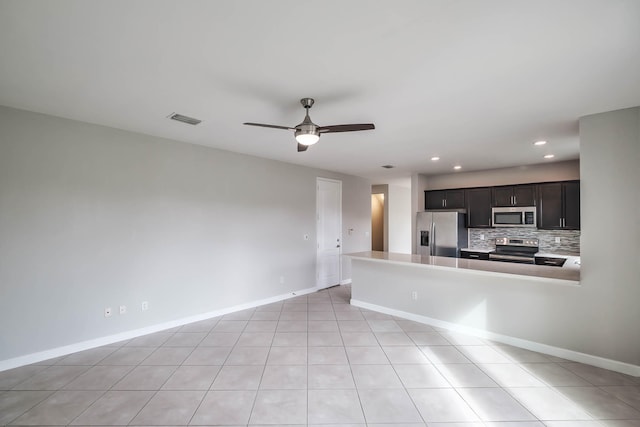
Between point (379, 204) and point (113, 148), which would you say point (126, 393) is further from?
point (379, 204)

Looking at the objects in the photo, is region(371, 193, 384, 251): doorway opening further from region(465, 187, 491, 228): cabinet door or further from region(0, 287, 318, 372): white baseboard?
region(0, 287, 318, 372): white baseboard

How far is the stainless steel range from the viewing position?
495 cm

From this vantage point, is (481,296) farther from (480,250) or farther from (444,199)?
(444,199)

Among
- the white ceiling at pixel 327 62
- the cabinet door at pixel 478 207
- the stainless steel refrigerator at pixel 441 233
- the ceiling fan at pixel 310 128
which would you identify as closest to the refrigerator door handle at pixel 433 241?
the stainless steel refrigerator at pixel 441 233

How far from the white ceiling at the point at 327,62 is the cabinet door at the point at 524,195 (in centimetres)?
185

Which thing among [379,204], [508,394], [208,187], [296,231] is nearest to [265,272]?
[296,231]

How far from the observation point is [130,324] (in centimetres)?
342

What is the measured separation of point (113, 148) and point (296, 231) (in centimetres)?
304

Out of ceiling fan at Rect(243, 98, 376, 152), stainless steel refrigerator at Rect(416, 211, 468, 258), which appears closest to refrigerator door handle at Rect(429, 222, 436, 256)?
stainless steel refrigerator at Rect(416, 211, 468, 258)

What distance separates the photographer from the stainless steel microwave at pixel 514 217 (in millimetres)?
4965

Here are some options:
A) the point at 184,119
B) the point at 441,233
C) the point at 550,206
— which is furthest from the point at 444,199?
the point at 184,119

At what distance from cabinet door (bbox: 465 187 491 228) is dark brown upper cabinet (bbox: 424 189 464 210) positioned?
15 cm

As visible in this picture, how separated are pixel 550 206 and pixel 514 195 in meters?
0.56

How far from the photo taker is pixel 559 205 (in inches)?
186
